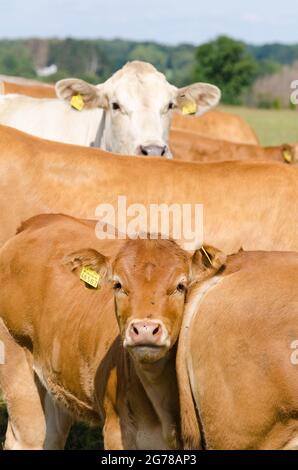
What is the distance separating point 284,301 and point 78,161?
2.82m

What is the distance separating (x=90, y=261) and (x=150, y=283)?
1.27 feet

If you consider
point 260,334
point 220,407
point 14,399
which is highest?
point 260,334

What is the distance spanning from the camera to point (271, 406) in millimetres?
4344

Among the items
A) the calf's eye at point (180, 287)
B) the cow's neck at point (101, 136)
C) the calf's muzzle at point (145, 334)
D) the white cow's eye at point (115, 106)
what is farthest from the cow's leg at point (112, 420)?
the cow's neck at point (101, 136)

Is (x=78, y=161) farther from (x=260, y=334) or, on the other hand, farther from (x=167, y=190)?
(x=260, y=334)

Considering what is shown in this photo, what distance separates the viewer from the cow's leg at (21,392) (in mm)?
5762

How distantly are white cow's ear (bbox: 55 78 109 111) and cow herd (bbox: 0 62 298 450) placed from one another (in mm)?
220

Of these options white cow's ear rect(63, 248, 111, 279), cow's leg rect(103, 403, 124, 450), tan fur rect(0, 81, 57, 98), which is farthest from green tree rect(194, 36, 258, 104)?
cow's leg rect(103, 403, 124, 450)

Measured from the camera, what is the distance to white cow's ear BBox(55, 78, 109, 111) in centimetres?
880

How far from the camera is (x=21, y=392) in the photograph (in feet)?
18.9

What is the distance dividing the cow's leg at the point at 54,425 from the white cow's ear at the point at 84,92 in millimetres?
3499

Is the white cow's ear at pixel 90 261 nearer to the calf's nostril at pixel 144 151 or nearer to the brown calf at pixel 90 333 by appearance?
the brown calf at pixel 90 333

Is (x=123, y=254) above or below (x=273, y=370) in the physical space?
above

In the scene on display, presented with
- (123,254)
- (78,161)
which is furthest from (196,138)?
(123,254)
